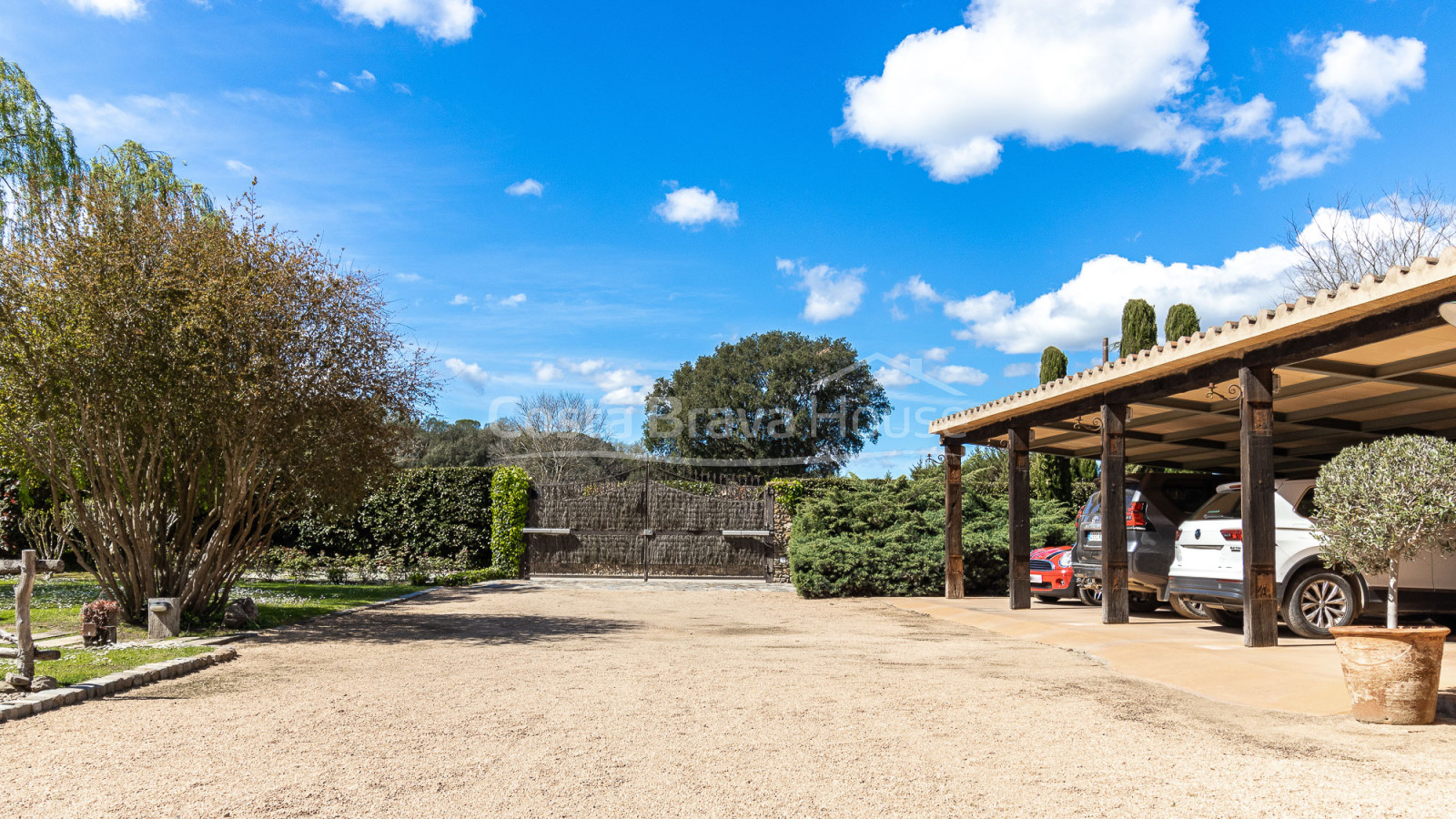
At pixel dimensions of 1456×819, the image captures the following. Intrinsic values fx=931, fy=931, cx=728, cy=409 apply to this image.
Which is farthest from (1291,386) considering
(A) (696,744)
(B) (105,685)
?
(B) (105,685)

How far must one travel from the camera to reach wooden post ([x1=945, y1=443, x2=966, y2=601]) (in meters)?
14.3

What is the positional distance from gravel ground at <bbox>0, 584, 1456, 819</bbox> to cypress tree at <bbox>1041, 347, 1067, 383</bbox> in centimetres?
1599

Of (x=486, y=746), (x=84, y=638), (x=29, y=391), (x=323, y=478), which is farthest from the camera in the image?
(x=323, y=478)

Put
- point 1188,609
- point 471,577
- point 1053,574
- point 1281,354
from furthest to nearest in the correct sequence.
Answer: point 471,577 < point 1053,574 < point 1188,609 < point 1281,354

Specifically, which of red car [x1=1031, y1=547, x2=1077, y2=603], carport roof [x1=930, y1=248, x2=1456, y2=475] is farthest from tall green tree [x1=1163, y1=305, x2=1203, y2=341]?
red car [x1=1031, y1=547, x2=1077, y2=603]

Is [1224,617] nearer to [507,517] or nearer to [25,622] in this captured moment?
[25,622]

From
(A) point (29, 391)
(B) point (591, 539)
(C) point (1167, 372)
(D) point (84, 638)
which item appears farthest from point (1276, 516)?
(B) point (591, 539)

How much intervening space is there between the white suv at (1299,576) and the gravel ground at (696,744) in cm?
Answer: 198

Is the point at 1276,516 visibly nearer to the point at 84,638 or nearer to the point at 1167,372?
the point at 1167,372

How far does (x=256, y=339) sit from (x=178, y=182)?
9.71 metres

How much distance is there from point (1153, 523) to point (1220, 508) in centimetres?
126

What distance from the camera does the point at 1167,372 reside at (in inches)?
375

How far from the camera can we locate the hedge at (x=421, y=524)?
1944cm

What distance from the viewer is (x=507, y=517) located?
1947 centimetres
